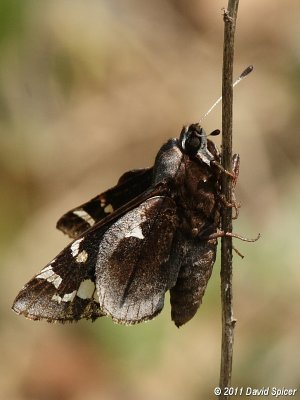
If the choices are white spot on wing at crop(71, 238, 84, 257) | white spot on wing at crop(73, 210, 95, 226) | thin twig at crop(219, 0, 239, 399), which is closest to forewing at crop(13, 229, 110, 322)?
white spot on wing at crop(71, 238, 84, 257)

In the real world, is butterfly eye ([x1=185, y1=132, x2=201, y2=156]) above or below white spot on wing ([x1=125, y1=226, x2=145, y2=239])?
above

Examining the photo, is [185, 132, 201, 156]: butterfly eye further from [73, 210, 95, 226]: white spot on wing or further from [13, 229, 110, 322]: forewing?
[73, 210, 95, 226]: white spot on wing

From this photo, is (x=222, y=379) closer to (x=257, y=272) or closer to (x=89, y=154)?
(x=257, y=272)

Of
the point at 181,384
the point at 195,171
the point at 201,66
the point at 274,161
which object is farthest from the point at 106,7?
the point at 195,171

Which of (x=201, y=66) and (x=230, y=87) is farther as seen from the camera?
(x=201, y=66)

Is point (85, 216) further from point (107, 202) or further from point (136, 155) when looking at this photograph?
point (136, 155)

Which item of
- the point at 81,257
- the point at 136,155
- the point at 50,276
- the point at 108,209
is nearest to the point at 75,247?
the point at 81,257
